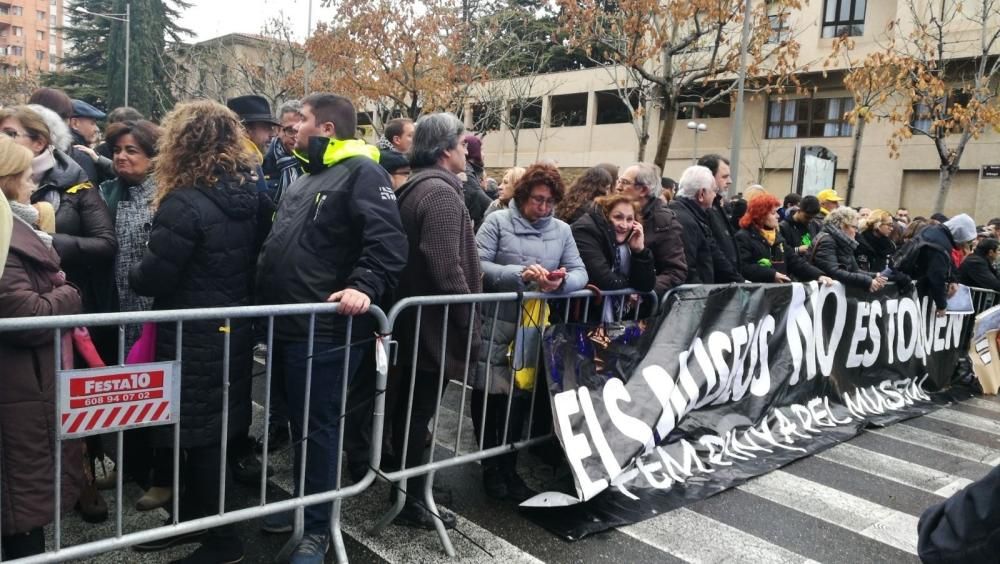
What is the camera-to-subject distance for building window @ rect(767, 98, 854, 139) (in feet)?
105

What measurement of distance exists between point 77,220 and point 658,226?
3.41 metres

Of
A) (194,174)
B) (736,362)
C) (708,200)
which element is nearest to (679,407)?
(736,362)

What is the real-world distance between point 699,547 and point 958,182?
30.6 metres

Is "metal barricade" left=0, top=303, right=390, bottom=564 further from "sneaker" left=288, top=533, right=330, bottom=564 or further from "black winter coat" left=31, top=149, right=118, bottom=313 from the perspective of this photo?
"black winter coat" left=31, top=149, right=118, bottom=313

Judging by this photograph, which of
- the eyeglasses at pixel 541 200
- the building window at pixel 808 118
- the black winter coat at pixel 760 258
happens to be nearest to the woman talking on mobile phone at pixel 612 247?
the eyeglasses at pixel 541 200

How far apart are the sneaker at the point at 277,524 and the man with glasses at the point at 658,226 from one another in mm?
2555

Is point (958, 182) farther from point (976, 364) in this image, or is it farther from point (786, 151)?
point (976, 364)

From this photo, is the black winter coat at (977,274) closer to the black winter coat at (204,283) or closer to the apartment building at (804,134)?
the black winter coat at (204,283)

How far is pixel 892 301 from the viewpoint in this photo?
6.85 meters

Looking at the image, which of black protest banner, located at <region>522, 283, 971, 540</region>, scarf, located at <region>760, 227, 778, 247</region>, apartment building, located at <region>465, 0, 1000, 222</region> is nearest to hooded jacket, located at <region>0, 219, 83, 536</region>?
black protest banner, located at <region>522, 283, 971, 540</region>

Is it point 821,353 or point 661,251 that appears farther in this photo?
point 821,353

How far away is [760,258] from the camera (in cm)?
650

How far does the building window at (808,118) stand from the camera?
32031 mm

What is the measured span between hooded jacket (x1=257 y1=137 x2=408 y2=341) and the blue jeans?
109 mm
